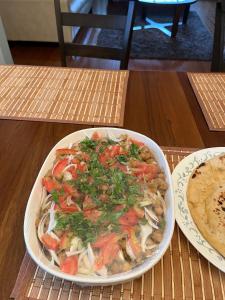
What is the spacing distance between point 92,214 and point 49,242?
0.10 metres

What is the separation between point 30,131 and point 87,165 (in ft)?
1.15

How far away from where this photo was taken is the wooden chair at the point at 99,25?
1284 millimetres

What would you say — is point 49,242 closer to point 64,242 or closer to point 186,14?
point 64,242

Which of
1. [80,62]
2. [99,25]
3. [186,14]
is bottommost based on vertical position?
[80,62]

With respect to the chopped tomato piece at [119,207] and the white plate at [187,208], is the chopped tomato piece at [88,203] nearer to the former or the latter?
the chopped tomato piece at [119,207]

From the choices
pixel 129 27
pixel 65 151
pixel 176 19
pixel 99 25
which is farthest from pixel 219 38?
pixel 176 19

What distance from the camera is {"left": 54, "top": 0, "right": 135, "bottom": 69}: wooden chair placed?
1.28m

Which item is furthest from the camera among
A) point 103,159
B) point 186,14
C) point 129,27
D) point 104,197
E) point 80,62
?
point 186,14

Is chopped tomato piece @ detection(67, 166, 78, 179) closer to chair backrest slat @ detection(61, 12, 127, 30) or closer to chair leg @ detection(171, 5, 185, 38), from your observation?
chair backrest slat @ detection(61, 12, 127, 30)

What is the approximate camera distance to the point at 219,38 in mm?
1282

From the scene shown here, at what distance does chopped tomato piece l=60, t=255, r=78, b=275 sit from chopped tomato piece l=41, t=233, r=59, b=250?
0.04 metres

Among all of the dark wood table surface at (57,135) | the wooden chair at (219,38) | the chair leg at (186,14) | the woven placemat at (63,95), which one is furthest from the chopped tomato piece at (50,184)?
the chair leg at (186,14)

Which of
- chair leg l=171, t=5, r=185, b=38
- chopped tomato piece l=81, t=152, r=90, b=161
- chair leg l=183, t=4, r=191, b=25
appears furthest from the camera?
chair leg l=183, t=4, r=191, b=25

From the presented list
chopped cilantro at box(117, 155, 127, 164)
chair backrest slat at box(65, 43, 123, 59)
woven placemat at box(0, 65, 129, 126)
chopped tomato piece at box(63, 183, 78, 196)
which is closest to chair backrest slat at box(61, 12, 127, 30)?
chair backrest slat at box(65, 43, 123, 59)
